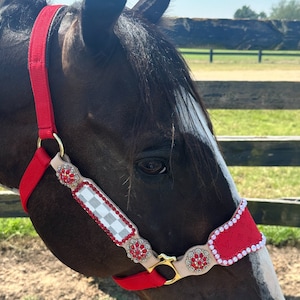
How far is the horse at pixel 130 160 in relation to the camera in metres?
1.35

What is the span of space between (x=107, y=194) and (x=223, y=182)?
0.37m

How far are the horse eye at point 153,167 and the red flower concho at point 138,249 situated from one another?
0.23 meters

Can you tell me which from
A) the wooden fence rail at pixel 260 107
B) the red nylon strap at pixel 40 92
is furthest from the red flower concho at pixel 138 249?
the wooden fence rail at pixel 260 107

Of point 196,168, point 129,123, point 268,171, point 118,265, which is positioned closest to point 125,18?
point 129,123

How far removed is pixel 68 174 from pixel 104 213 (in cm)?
17

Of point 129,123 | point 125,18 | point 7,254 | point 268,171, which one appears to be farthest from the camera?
point 268,171

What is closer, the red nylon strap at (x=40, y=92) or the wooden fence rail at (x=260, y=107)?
the red nylon strap at (x=40, y=92)

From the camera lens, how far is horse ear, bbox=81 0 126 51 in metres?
1.23

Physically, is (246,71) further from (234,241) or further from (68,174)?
(68,174)

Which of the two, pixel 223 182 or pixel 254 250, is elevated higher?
pixel 223 182

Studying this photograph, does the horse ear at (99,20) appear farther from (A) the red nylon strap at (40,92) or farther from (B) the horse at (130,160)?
(A) the red nylon strap at (40,92)

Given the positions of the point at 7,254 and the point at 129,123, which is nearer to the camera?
the point at 129,123

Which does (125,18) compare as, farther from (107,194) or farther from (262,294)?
(262,294)

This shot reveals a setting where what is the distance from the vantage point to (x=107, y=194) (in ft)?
4.60
